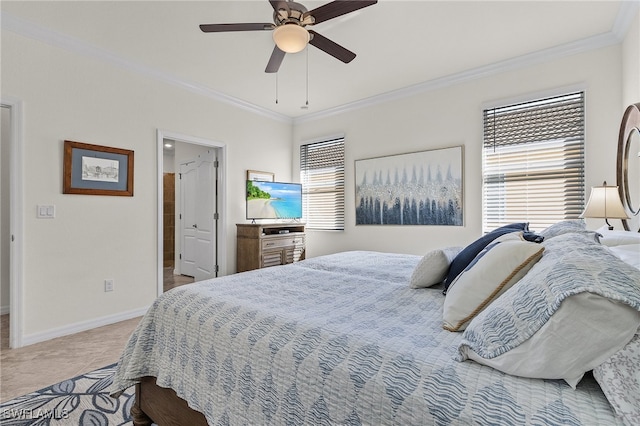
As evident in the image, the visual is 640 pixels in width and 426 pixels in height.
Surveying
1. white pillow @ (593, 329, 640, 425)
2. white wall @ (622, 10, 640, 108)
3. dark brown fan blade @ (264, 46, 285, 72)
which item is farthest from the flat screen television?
white pillow @ (593, 329, 640, 425)

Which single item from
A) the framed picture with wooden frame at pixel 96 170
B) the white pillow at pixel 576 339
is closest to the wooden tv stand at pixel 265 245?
the framed picture with wooden frame at pixel 96 170

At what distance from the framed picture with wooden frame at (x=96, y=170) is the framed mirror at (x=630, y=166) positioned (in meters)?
4.65

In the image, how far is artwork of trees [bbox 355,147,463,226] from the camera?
3801 mm

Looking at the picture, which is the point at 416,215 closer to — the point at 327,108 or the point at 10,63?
the point at 327,108

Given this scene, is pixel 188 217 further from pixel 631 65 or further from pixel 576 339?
pixel 631 65

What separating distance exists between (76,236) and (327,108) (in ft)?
12.1

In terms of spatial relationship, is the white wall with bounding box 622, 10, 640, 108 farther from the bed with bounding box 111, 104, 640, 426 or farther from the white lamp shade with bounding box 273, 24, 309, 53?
the white lamp shade with bounding box 273, 24, 309, 53

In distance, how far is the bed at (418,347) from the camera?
713 mm

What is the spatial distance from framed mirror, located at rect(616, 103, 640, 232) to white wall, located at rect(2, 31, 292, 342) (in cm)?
446

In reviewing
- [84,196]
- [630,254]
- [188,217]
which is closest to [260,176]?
[188,217]

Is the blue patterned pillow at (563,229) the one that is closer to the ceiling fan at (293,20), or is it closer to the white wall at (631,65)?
the white wall at (631,65)

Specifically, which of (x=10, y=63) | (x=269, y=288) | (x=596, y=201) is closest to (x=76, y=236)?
(x=10, y=63)

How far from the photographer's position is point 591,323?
719 millimetres

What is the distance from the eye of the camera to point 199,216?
16.3 ft
